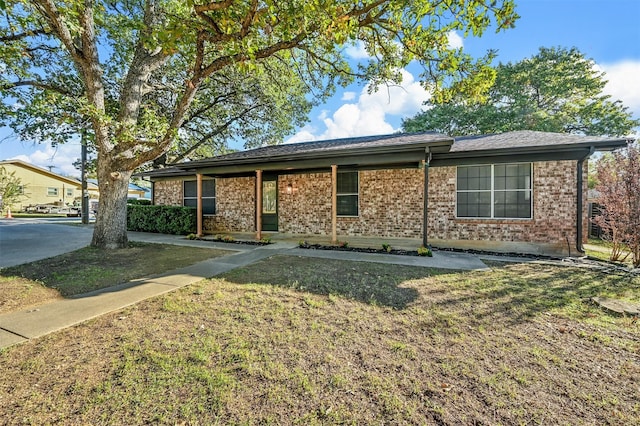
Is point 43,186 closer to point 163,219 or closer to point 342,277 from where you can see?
point 163,219

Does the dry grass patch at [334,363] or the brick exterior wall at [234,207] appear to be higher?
the brick exterior wall at [234,207]

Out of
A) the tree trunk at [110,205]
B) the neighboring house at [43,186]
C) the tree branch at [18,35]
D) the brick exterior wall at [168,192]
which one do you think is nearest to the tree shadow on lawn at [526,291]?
the tree trunk at [110,205]

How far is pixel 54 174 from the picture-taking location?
104 feet

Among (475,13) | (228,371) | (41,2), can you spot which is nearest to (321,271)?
(228,371)

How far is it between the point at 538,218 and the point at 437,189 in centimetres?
296

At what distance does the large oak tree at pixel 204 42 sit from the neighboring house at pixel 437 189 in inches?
87.2

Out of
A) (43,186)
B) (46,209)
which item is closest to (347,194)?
(46,209)

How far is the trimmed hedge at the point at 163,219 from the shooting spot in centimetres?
1177

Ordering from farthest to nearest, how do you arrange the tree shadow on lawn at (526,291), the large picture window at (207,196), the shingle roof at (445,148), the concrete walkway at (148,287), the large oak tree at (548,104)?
the large oak tree at (548,104)
the large picture window at (207,196)
the shingle roof at (445,148)
the tree shadow on lawn at (526,291)
the concrete walkway at (148,287)

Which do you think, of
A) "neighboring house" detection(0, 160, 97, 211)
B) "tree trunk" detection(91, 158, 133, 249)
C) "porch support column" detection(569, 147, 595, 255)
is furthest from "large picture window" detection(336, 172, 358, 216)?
"neighboring house" detection(0, 160, 97, 211)

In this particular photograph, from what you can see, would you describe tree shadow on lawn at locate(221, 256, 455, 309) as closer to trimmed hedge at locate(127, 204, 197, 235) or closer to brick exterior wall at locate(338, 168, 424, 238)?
brick exterior wall at locate(338, 168, 424, 238)

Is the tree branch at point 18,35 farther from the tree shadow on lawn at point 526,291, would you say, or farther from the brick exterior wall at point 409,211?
the tree shadow on lawn at point 526,291

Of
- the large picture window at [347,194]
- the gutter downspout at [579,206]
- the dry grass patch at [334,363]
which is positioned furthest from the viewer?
the large picture window at [347,194]

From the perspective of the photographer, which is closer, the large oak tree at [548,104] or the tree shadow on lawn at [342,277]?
the tree shadow on lawn at [342,277]
